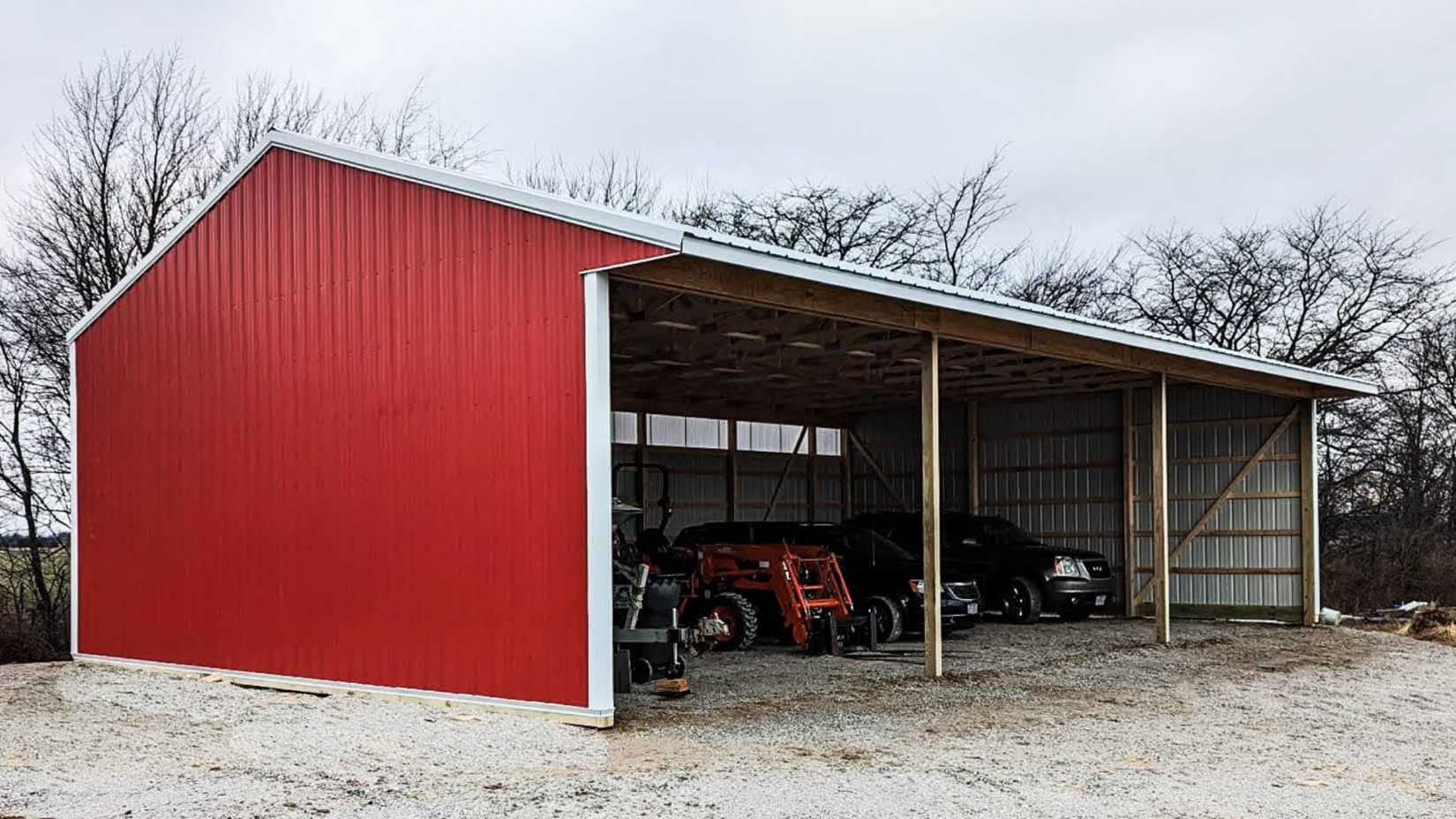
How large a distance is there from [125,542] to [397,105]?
15.9 meters

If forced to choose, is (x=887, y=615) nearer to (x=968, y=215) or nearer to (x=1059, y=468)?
(x=1059, y=468)

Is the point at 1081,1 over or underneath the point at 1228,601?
over

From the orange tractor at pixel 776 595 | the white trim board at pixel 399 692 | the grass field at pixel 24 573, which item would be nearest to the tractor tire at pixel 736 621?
the orange tractor at pixel 776 595

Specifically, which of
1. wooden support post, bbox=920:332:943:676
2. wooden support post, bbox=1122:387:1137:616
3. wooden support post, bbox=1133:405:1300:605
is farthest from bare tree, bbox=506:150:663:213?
wooden support post, bbox=920:332:943:676

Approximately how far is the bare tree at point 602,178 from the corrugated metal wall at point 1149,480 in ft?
38.1

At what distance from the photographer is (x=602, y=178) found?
31109 millimetres

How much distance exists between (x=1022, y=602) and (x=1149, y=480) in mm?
2905

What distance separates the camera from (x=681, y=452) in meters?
19.8

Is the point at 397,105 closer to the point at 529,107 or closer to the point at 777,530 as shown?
the point at 529,107

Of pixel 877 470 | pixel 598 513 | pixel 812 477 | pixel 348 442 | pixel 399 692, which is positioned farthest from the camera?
pixel 877 470

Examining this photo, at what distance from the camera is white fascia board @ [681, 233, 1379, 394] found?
9.48 metres

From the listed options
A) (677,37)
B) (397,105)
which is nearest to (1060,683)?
(677,37)

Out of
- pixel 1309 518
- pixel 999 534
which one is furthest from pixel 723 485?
pixel 1309 518

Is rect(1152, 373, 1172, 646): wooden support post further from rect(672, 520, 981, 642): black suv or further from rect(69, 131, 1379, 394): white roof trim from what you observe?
rect(672, 520, 981, 642): black suv
